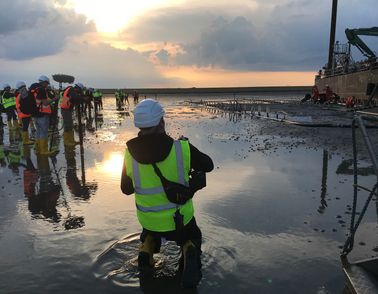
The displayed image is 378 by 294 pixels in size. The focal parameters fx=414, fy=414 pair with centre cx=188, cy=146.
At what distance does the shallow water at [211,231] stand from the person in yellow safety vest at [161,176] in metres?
0.45

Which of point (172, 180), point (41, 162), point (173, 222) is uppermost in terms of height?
point (172, 180)

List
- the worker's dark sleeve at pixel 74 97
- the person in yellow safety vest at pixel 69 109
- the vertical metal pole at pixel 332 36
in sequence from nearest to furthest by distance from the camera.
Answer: the person in yellow safety vest at pixel 69 109, the worker's dark sleeve at pixel 74 97, the vertical metal pole at pixel 332 36

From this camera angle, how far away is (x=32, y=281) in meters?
4.31

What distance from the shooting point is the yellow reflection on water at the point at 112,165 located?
959cm

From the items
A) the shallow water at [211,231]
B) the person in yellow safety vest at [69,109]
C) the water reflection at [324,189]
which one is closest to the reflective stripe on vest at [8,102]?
the person in yellow safety vest at [69,109]

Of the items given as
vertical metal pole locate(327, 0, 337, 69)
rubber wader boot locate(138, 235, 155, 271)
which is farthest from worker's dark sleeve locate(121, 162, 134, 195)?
vertical metal pole locate(327, 0, 337, 69)

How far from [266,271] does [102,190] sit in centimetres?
429

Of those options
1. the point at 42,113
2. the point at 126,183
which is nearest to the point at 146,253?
the point at 126,183

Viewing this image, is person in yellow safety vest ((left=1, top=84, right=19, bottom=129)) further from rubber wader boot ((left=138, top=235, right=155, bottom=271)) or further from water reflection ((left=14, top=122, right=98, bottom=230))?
rubber wader boot ((left=138, top=235, right=155, bottom=271))

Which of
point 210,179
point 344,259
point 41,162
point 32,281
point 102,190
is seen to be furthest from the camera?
point 41,162

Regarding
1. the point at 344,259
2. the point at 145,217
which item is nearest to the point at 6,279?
the point at 145,217

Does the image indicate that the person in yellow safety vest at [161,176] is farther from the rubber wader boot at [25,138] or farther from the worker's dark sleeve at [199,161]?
the rubber wader boot at [25,138]

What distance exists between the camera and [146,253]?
14.1ft

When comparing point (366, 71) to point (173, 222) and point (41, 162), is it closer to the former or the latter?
point (41, 162)
